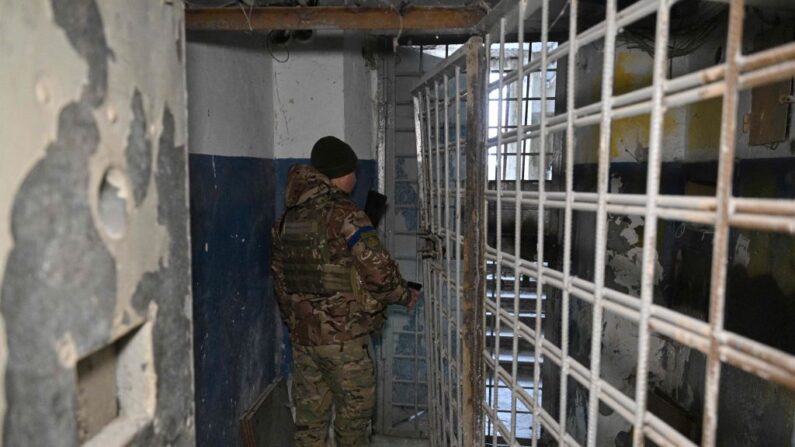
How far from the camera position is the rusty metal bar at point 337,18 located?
4.97 ft

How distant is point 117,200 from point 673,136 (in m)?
2.62

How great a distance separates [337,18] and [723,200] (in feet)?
4.25

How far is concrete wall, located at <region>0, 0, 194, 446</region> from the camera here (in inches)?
18.3

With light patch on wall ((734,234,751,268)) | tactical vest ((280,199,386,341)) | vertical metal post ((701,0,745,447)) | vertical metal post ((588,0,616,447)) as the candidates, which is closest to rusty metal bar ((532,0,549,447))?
vertical metal post ((588,0,616,447))

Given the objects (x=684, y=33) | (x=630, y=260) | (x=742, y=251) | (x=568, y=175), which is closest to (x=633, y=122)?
(x=684, y=33)

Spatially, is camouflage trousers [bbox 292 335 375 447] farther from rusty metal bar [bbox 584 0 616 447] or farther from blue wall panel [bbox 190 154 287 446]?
rusty metal bar [bbox 584 0 616 447]

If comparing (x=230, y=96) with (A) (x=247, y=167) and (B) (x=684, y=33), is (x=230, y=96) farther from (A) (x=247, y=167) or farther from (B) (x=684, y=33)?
(B) (x=684, y=33)

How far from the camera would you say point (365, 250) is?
2.13 m

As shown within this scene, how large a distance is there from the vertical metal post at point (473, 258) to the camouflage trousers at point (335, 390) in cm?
79

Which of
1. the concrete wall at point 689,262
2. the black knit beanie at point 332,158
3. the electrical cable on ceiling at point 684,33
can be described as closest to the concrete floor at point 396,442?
the concrete wall at point 689,262

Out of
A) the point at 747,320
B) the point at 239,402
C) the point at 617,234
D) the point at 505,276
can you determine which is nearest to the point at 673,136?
the point at 617,234

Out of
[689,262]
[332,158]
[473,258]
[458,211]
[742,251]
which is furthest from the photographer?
[689,262]

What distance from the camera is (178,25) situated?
749 mm

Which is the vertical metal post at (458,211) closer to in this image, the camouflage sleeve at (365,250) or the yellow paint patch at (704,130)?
the camouflage sleeve at (365,250)
